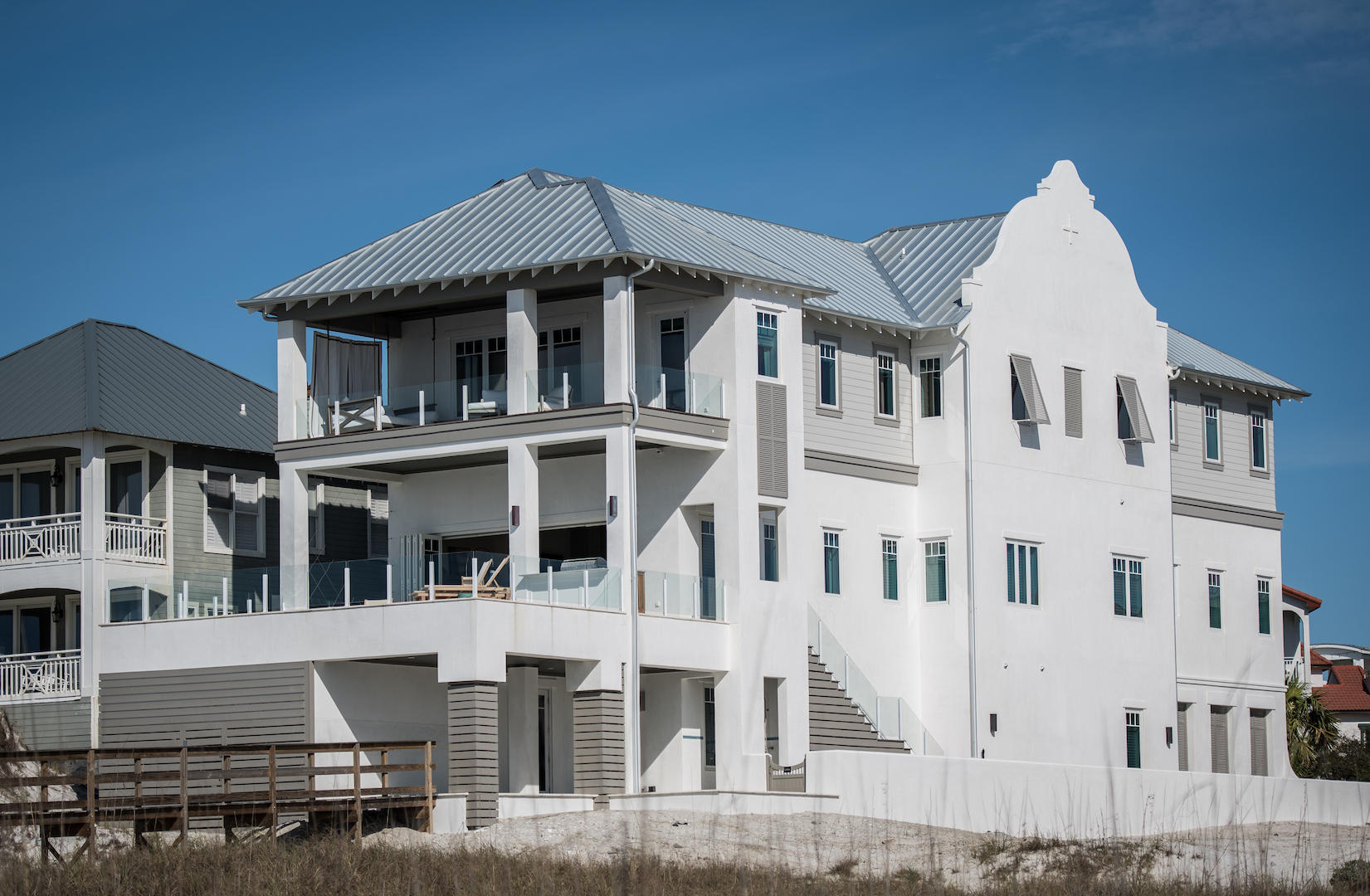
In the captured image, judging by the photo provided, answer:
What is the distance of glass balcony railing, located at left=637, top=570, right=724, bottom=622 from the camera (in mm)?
37938

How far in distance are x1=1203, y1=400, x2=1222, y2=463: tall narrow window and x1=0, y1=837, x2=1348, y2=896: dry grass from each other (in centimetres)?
2302

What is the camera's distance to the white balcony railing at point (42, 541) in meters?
42.6

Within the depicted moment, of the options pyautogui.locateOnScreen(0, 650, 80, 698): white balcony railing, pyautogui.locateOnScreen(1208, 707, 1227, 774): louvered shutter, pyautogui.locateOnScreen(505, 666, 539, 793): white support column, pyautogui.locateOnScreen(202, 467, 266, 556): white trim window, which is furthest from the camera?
pyautogui.locateOnScreen(1208, 707, 1227, 774): louvered shutter

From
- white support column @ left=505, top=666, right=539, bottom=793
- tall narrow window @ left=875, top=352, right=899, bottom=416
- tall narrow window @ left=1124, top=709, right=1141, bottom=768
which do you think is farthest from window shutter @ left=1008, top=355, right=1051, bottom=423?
white support column @ left=505, top=666, right=539, bottom=793

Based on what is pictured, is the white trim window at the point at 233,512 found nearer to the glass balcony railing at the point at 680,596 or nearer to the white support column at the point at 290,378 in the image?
the white support column at the point at 290,378

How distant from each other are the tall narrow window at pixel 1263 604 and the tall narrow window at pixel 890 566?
40.6 ft

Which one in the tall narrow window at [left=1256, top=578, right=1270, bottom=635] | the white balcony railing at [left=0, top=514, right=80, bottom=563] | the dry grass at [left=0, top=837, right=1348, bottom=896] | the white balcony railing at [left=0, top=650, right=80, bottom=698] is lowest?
the dry grass at [left=0, top=837, right=1348, bottom=896]

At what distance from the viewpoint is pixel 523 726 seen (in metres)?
39.4

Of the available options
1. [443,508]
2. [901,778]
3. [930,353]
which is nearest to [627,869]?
[901,778]

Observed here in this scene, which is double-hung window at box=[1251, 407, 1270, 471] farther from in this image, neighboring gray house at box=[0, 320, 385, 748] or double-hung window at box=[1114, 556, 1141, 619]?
neighboring gray house at box=[0, 320, 385, 748]

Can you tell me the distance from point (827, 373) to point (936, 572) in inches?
183

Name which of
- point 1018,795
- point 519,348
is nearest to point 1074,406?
point 1018,795

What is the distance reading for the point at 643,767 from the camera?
131 ft

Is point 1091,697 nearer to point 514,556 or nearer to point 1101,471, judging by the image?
point 1101,471
